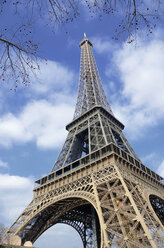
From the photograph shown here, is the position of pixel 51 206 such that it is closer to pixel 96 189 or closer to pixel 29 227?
pixel 29 227

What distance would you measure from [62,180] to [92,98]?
2042cm

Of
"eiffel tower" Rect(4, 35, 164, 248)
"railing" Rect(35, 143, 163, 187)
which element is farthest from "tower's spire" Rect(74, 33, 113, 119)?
"railing" Rect(35, 143, 163, 187)

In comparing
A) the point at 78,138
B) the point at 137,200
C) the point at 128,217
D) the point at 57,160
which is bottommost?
the point at 128,217

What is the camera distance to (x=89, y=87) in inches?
1689

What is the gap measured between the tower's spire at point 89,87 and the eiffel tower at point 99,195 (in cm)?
84

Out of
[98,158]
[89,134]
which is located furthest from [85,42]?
[98,158]

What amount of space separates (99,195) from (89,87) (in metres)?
29.1

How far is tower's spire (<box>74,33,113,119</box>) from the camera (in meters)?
38.2

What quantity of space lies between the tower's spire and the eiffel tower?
84 centimetres

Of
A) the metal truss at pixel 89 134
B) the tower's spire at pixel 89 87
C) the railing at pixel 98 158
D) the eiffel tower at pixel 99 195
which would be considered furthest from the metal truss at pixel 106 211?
the tower's spire at pixel 89 87

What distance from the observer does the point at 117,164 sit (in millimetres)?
20234

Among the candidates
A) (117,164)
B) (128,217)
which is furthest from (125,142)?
(128,217)

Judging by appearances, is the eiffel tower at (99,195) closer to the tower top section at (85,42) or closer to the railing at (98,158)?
the railing at (98,158)

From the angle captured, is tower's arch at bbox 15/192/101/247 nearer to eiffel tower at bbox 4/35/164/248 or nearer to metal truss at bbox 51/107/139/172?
eiffel tower at bbox 4/35/164/248
